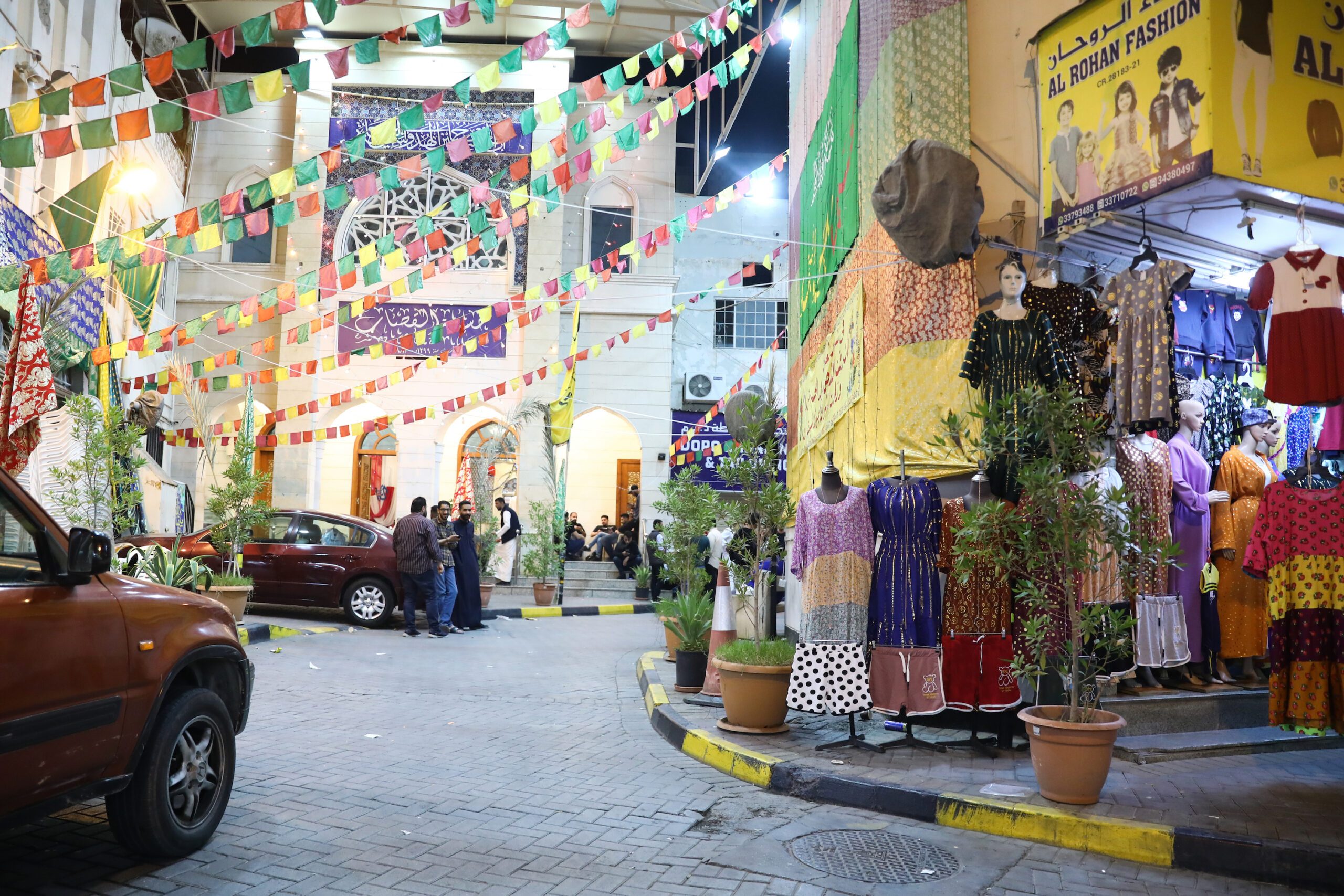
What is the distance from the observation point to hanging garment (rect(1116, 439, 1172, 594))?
6504mm

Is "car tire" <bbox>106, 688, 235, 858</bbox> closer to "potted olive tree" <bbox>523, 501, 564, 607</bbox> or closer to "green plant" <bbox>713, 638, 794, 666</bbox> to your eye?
"green plant" <bbox>713, 638, 794, 666</bbox>

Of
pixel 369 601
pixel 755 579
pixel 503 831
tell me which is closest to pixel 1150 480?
pixel 755 579

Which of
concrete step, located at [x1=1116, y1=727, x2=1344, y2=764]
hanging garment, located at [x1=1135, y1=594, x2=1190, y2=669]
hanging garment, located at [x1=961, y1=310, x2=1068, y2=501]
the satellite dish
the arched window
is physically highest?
the satellite dish

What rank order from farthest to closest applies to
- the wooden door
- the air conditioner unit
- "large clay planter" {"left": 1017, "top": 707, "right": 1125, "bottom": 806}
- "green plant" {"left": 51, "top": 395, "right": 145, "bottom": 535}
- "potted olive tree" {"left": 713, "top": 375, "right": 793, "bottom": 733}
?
the wooden door < the air conditioner unit < "green plant" {"left": 51, "top": 395, "right": 145, "bottom": 535} < "potted olive tree" {"left": 713, "top": 375, "right": 793, "bottom": 733} < "large clay planter" {"left": 1017, "top": 707, "right": 1125, "bottom": 806}

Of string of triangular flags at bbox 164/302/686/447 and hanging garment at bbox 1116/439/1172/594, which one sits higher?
string of triangular flags at bbox 164/302/686/447

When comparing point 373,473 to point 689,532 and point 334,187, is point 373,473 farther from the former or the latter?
point 689,532

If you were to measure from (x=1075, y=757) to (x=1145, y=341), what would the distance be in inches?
104

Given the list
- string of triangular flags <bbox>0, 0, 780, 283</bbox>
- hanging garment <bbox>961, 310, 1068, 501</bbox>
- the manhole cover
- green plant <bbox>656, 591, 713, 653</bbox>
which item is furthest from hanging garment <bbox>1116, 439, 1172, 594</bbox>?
string of triangular flags <bbox>0, 0, 780, 283</bbox>

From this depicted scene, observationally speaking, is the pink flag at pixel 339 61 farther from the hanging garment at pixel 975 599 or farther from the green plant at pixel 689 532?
the hanging garment at pixel 975 599

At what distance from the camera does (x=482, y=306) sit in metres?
21.9

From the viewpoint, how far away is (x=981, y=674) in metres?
6.03

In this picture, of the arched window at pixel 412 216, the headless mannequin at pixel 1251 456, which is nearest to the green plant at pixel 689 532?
the headless mannequin at pixel 1251 456

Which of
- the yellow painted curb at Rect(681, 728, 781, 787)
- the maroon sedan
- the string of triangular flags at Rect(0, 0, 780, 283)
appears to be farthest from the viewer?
the maroon sedan

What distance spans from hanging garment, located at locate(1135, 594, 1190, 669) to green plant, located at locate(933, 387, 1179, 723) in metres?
1.21
